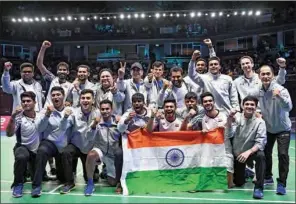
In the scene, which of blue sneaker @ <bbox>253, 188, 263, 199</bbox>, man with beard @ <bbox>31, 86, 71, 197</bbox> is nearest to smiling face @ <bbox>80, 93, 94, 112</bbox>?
man with beard @ <bbox>31, 86, 71, 197</bbox>

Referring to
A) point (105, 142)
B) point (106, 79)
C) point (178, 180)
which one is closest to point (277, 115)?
point (178, 180)

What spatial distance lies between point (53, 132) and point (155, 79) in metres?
2.17

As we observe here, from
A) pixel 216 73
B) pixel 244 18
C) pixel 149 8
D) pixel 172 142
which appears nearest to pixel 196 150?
pixel 172 142

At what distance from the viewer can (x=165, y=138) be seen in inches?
219

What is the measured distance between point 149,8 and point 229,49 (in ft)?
26.3

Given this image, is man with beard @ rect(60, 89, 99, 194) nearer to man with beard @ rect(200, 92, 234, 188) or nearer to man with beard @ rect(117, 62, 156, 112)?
man with beard @ rect(117, 62, 156, 112)

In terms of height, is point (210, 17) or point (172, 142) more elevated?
point (210, 17)

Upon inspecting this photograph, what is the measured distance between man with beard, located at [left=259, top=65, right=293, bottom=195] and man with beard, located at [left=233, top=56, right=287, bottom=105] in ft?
0.94

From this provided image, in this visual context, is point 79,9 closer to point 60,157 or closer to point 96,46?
point 96,46

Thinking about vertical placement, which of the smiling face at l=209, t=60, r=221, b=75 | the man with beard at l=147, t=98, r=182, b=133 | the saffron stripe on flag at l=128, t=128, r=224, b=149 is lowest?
the saffron stripe on flag at l=128, t=128, r=224, b=149

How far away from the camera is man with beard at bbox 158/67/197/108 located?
6.34 meters

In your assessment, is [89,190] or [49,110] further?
[89,190]

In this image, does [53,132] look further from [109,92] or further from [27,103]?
[109,92]

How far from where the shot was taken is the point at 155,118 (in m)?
5.70
